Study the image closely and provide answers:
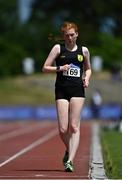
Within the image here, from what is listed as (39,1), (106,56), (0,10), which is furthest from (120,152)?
(0,10)

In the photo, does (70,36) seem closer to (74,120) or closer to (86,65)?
(86,65)

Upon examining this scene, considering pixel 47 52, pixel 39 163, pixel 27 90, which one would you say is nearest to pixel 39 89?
pixel 27 90

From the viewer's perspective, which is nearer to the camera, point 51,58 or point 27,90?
point 51,58

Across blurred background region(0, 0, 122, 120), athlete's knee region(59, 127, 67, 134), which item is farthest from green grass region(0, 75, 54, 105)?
athlete's knee region(59, 127, 67, 134)

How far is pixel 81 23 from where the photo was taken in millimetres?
89688

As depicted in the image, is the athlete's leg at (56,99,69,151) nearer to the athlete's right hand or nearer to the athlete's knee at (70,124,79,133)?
the athlete's knee at (70,124,79,133)

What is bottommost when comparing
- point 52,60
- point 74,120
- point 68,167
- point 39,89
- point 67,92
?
point 39,89

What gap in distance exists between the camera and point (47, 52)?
3383 inches

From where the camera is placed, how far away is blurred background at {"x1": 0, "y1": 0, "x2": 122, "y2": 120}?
53.1 metres

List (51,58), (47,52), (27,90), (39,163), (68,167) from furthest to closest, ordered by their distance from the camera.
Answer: (47,52), (27,90), (39,163), (51,58), (68,167)

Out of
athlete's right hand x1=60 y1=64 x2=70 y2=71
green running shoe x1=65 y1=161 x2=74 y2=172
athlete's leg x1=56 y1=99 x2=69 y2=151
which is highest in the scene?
athlete's right hand x1=60 y1=64 x2=70 y2=71

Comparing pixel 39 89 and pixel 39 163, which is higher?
pixel 39 163

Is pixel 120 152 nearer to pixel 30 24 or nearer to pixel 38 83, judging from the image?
pixel 38 83

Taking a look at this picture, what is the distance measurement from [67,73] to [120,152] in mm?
4872
